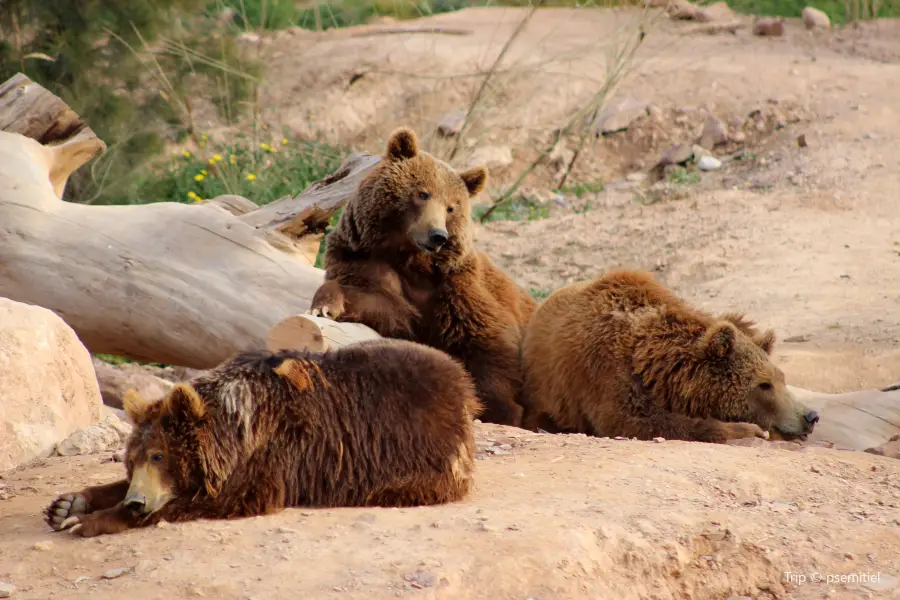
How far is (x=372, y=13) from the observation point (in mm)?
20453

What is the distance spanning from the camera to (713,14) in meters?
18.5

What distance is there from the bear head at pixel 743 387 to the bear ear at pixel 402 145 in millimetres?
2126

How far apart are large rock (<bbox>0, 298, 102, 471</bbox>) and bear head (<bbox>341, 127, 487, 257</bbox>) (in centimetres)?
183

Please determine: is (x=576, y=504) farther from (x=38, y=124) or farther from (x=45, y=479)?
(x=38, y=124)

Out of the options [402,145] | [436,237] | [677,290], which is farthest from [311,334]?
[677,290]

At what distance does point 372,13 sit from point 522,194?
A: 791cm

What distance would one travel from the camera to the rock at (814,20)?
17781 millimetres

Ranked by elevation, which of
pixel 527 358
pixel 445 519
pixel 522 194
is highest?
pixel 445 519

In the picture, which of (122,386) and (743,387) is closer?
(743,387)

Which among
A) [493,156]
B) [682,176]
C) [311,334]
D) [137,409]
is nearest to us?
[137,409]

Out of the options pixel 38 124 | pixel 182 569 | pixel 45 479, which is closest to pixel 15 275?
pixel 38 124

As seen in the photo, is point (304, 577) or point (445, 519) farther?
point (445, 519)

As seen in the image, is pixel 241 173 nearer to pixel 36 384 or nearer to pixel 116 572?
pixel 36 384

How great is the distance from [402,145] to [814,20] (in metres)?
13.2
